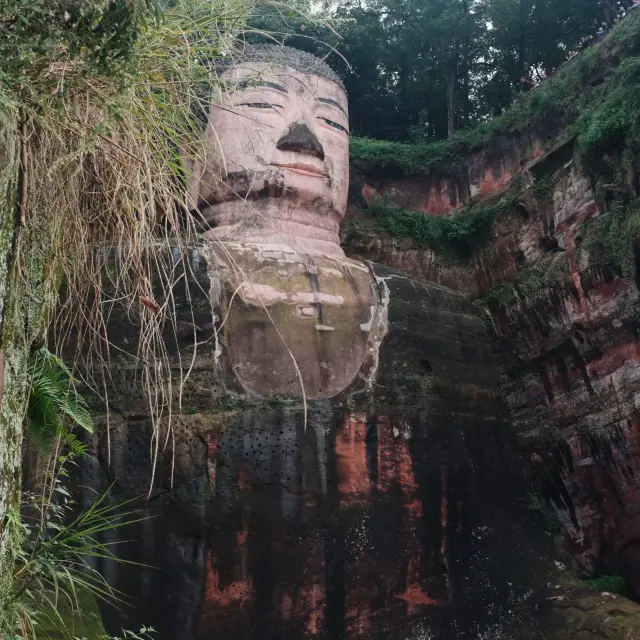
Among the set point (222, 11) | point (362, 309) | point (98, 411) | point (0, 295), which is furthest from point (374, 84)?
point (0, 295)

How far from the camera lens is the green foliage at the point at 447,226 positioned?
905 cm

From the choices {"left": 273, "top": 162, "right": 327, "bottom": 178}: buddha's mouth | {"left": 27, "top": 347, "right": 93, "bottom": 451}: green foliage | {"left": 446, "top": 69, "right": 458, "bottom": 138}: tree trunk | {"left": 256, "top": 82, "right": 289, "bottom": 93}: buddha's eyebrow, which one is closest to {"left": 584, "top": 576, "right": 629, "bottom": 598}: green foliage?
{"left": 273, "top": 162, "right": 327, "bottom": 178}: buddha's mouth

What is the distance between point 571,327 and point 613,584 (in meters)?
2.38

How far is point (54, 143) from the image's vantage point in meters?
3.00

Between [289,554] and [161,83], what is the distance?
3762 millimetres

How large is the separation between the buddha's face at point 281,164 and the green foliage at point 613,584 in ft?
13.2

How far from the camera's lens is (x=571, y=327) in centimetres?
746

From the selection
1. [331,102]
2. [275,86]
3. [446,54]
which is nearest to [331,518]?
[275,86]

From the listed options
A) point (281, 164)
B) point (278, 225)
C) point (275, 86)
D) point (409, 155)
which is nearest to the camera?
point (278, 225)

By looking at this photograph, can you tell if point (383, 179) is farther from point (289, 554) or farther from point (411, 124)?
point (289, 554)

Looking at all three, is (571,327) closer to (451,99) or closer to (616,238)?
(616,238)

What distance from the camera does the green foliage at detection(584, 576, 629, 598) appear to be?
668cm

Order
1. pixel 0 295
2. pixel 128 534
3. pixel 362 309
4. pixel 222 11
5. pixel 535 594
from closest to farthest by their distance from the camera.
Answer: pixel 0 295, pixel 222 11, pixel 128 534, pixel 535 594, pixel 362 309

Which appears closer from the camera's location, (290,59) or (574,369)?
(574,369)
